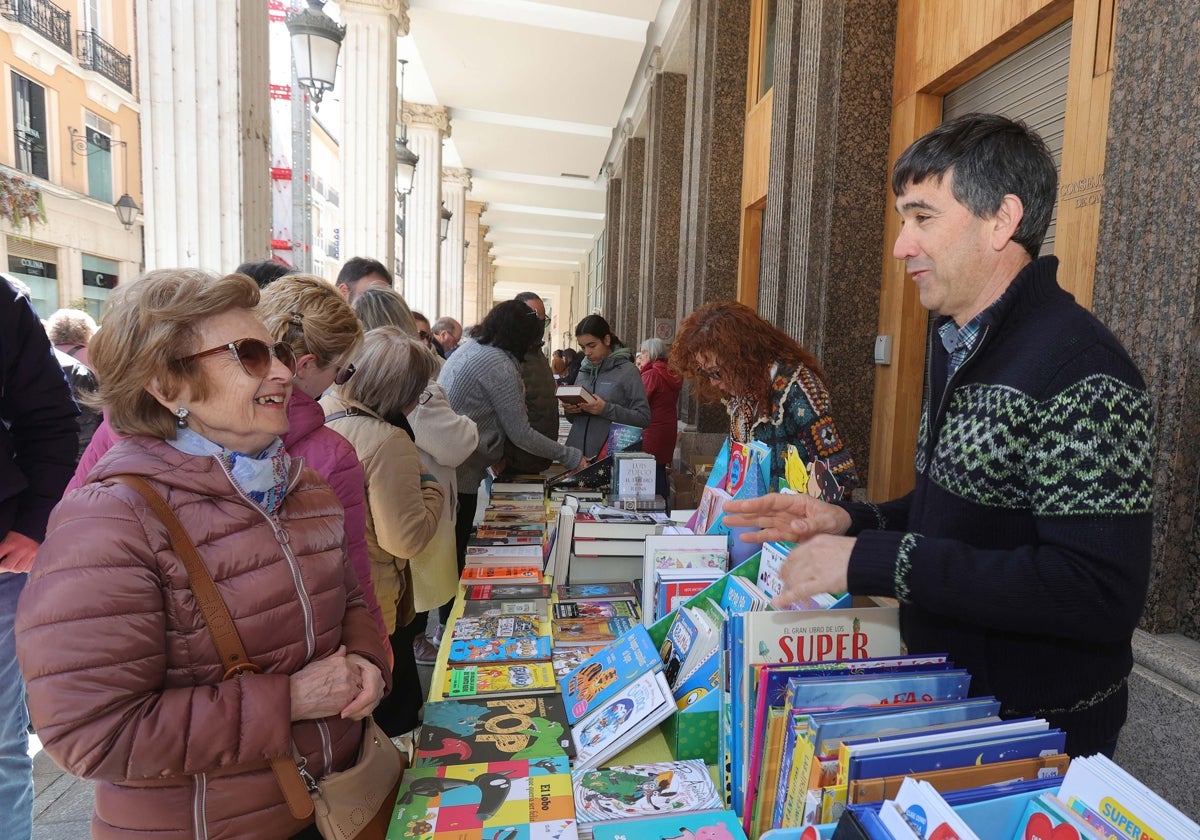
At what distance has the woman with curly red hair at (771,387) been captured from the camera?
249 cm

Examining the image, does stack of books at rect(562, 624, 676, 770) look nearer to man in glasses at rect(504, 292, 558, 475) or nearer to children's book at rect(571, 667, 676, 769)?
children's book at rect(571, 667, 676, 769)

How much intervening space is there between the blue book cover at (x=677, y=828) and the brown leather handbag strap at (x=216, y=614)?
0.51 m

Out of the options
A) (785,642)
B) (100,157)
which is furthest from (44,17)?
(785,642)

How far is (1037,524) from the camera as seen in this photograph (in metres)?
1.01

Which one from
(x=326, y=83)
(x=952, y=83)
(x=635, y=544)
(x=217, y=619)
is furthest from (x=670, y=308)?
(x=217, y=619)

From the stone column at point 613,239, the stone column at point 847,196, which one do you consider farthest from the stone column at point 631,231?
the stone column at point 847,196

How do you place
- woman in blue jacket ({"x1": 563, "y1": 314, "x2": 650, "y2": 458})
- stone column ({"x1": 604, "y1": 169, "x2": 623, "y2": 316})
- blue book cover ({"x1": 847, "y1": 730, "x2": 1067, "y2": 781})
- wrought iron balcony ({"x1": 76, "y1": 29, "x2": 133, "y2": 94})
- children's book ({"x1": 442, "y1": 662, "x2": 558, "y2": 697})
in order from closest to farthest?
blue book cover ({"x1": 847, "y1": 730, "x2": 1067, "y2": 781}) < children's book ({"x1": 442, "y1": 662, "x2": 558, "y2": 697}) < woman in blue jacket ({"x1": 563, "y1": 314, "x2": 650, "y2": 458}) < wrought iron balcony ({"x1": 76, "y1": 29, "x2": 133, "y2": 94}) < stone column ({"x1": 604, "y1": 169, "x2": 623, "y2": 316})

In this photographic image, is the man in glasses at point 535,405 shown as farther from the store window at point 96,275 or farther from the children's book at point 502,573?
the store window at point 96,275

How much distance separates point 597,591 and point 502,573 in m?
0.37

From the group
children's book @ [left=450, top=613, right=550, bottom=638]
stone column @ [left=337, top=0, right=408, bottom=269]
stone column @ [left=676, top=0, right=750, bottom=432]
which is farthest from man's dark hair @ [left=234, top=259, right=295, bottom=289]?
stone column @ [left=337, top=0, right=408, bottom=269]

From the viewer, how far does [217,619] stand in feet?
3.67

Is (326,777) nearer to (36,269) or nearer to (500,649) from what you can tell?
(500,649)

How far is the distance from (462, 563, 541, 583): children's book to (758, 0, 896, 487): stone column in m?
1.94

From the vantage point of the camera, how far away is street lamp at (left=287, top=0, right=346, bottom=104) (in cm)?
462
